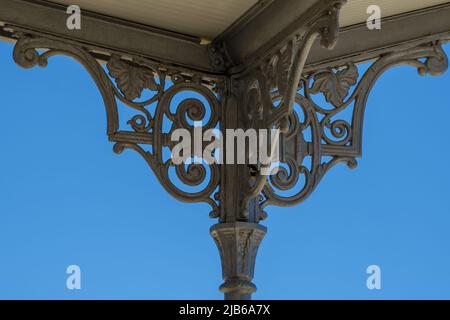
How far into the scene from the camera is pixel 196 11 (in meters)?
4.48

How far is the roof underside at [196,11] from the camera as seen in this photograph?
4410mm

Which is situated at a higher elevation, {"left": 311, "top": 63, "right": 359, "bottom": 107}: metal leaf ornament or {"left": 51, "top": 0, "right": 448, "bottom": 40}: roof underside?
{"left": 51, "top": 0, "right": 448, "bottom": 40}: roof underside

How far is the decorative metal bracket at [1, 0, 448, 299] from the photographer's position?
4383 mm

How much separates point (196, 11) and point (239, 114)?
507 mm

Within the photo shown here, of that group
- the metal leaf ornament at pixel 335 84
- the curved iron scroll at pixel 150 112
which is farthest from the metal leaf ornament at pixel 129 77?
the metal leaf ornament at pixel 335 84

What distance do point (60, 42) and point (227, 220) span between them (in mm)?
1054

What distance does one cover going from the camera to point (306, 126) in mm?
4730

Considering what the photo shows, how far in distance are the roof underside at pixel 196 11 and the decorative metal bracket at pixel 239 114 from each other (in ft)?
0.56

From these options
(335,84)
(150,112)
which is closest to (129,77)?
(150,112)

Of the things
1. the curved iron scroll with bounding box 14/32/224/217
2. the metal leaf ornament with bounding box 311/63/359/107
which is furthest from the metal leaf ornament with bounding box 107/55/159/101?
the metal leaf ornament with bounding box 311/63/359/107

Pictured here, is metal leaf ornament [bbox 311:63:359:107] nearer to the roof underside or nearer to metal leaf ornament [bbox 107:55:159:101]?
the roof underside

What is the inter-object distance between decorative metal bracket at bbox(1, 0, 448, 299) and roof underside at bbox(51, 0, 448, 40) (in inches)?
6.7
